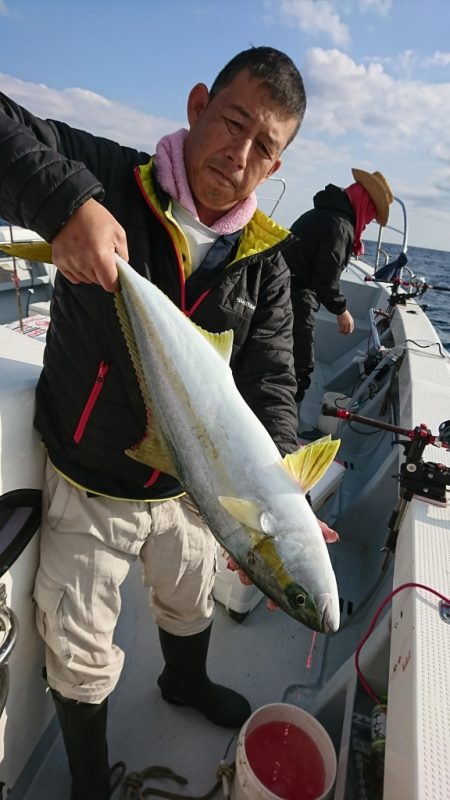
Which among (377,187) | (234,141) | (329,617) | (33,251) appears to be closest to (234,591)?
(329,617)

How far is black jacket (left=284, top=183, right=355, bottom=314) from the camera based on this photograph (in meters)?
4.21

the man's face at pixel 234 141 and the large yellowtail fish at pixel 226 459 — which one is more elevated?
the man's face at pixel 234 141

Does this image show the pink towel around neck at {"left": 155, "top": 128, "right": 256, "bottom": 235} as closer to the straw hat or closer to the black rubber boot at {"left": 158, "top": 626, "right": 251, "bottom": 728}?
the black rubber boot at {"left": 158, "top": 626, "right": 251, "bottom": 728}

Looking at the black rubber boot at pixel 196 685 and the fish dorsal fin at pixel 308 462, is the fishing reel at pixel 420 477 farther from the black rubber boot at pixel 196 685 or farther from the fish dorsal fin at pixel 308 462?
the black rubber boot at pixel 196 685

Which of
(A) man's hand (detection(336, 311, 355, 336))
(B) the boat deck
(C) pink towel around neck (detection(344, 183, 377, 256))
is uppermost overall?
(C) pink towel around neck (detection(344, 183, 377, 256))

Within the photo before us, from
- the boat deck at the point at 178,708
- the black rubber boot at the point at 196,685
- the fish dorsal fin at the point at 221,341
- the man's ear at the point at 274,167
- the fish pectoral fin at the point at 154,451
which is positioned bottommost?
the boat deck at the point at 178,708

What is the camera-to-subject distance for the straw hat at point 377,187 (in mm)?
4316

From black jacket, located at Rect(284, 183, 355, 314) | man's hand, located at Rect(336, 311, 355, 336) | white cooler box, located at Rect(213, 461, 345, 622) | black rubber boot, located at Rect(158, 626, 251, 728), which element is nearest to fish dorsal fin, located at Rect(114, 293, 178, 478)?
black rubber boot, located at Rect(158, 626, 251, 728)

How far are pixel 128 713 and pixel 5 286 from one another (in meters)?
5.29

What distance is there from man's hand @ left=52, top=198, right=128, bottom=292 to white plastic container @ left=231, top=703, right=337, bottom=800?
6.45 feet

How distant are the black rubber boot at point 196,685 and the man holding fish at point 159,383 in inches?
19.6

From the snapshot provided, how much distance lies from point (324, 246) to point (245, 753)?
3.78 meters

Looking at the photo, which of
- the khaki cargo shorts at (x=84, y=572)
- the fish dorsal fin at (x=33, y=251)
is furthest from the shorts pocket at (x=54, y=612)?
the fish dorsal fin at (x=33, y=251)

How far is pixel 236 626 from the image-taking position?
10.1ft
